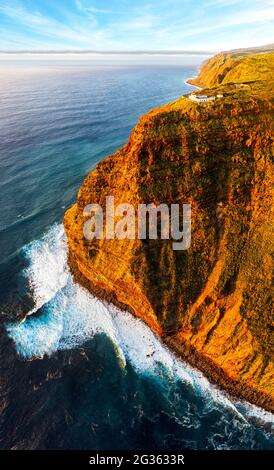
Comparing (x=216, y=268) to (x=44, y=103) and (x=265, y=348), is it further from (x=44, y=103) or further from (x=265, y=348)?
(x=44, y=103)

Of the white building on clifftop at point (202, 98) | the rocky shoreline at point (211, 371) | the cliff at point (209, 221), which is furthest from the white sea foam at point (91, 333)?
the white building on clifftop at point (202, 98)

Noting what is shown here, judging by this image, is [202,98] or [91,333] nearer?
[202,98]

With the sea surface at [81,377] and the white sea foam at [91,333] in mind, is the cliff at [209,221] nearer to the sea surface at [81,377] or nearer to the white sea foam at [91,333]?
the white sea foam at [91,333]
